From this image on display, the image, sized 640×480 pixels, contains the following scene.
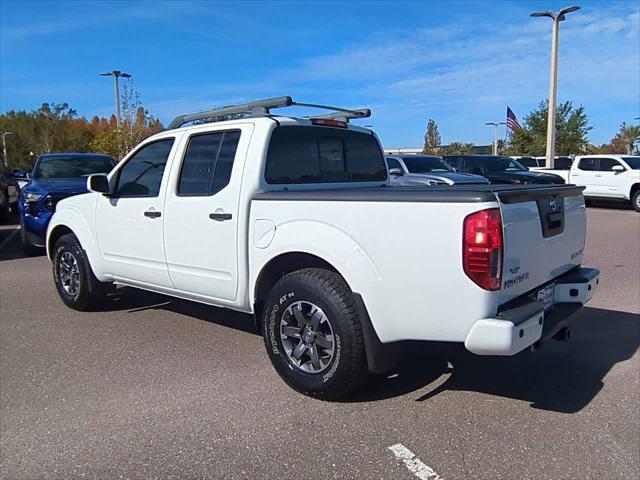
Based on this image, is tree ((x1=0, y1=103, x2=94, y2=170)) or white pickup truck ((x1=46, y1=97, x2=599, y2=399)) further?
tree ((x1=0, y1=103, x2=94, y2=170))

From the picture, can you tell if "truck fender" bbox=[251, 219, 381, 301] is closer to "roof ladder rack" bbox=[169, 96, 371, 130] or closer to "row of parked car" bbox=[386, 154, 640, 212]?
"roof ladder rack" bbox=[169, 96, 371, 130]

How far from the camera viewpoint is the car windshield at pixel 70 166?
11.0 m

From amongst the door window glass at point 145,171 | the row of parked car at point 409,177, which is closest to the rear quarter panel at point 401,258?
the door window glass at point 145,171

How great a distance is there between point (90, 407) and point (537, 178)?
1621cm

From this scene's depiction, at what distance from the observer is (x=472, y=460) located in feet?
10.1

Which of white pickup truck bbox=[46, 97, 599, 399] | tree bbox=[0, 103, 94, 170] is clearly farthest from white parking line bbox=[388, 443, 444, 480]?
tree bbox=[0, 103, 94, 170]

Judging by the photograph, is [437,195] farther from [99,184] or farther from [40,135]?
[40,135]

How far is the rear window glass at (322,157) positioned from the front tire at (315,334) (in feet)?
3.15

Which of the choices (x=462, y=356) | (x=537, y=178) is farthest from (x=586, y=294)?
(x=537, y=178)

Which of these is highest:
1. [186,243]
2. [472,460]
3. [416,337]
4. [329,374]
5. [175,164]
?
[175,164]

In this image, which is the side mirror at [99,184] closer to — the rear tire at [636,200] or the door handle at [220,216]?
the door handle at [220,216]

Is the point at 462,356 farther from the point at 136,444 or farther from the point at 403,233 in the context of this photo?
the point at 136,444

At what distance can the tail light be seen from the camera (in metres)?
3.02

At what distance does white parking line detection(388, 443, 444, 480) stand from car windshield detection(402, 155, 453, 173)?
39.8 feet
